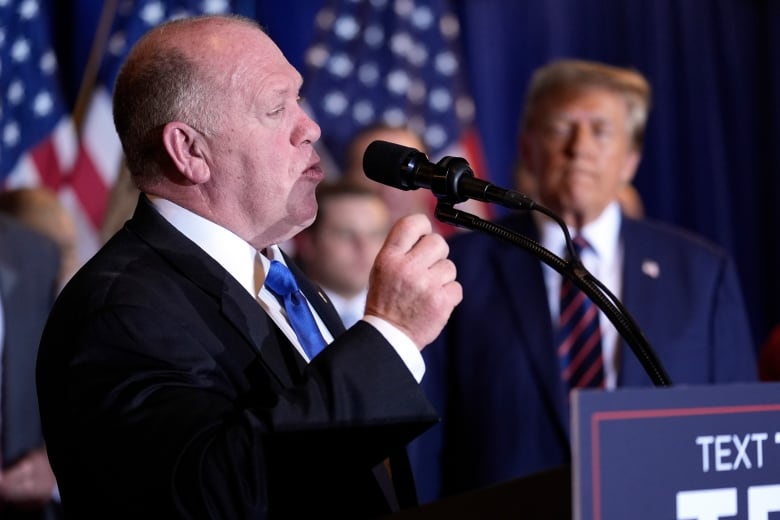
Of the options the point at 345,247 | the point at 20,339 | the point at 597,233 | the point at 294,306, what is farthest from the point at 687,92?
the point at 294,306

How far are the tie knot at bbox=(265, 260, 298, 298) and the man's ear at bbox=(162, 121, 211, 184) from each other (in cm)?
15

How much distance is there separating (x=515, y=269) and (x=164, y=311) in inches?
54.1

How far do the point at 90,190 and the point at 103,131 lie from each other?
0.21 meters

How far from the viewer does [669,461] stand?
1.01 meters

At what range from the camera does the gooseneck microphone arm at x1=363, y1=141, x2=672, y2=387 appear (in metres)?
1.35

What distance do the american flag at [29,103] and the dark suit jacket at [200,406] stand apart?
97.0 inches

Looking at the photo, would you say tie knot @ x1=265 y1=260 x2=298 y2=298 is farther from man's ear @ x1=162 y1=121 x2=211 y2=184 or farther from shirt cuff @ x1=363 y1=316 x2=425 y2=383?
shirt cuff @ x1=363 y1=316 x2=425 y2=383

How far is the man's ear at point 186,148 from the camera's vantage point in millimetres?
1490

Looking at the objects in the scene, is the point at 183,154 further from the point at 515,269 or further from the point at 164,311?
the point at 515,269

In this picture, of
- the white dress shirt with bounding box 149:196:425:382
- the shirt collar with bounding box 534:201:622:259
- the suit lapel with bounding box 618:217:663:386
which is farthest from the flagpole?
the white dress shirt with bounding box 149:196:425:382

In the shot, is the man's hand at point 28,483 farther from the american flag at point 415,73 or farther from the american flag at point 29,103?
the american flag at point 415,73

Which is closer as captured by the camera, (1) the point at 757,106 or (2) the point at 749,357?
(2) the point at 749,357

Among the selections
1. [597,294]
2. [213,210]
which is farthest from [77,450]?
[597,294]

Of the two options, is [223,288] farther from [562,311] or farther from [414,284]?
[562,311]
